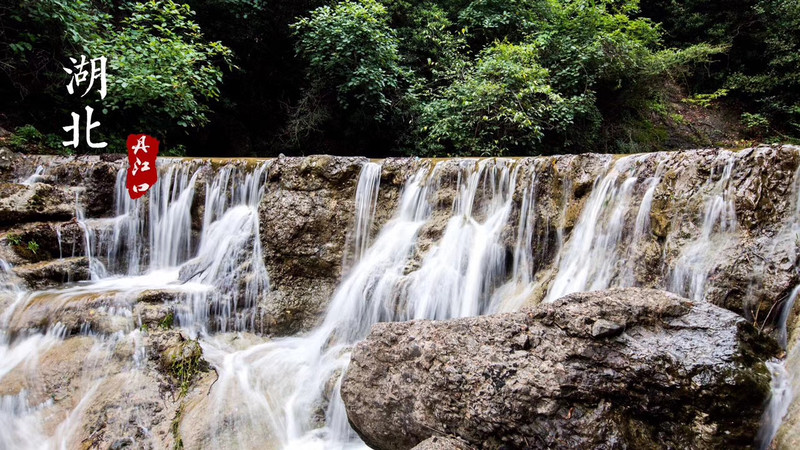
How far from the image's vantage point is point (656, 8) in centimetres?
1566

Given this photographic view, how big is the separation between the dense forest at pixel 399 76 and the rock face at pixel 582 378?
6.14m

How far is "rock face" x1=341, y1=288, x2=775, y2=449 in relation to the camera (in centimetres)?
241

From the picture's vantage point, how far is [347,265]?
19.5 feet

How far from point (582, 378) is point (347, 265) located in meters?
3.75

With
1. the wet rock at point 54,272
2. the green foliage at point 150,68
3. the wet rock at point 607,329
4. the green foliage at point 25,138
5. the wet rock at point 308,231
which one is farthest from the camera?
the green foliage at point 25,138

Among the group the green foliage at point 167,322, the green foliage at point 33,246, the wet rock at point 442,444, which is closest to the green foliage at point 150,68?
the green foliage at point 33,246

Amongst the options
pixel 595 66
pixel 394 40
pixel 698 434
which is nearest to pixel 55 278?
pixel 698 434

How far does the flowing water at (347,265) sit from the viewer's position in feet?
12.9

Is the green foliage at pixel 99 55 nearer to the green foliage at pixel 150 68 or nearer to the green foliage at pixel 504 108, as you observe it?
the green foliage at pixel 150 68

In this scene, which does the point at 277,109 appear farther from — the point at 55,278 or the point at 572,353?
the point at 572,353

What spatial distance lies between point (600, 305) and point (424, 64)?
10.2 meters

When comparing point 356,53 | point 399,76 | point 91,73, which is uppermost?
point 356,53

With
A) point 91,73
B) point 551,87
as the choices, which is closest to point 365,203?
point 551,87

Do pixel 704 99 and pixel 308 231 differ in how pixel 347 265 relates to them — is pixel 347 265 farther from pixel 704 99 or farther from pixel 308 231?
pixel 704 99
